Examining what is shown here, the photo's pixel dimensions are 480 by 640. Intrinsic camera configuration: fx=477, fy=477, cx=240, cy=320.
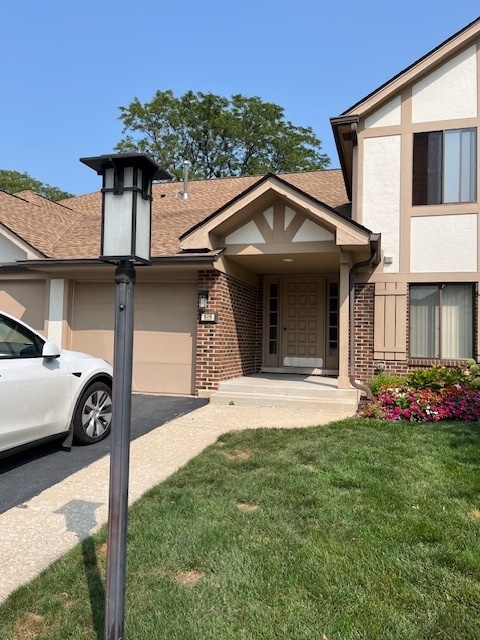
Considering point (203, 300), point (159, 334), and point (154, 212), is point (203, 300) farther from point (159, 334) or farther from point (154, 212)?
point (154, 212)

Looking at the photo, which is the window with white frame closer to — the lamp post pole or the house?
the house

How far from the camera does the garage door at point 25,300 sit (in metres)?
10.8

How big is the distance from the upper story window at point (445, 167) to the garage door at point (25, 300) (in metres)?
Result: 8.29

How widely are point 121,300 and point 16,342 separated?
3219mm

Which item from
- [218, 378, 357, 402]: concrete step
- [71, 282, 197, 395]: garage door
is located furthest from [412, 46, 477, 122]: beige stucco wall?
[71, 282, 197, 395]: garage door

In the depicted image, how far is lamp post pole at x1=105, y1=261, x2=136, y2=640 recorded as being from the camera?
2092 mm

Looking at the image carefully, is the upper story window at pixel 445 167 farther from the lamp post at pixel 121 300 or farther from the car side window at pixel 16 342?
the lamp post at pixel 121 300

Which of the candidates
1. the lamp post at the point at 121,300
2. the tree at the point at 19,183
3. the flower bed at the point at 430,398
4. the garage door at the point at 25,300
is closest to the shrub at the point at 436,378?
the flower bed at the point at 430,398

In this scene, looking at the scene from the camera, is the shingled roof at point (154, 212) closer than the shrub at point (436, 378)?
No

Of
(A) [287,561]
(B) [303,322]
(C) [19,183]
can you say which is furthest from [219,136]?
(A) [287,561]

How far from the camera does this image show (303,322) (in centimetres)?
1183

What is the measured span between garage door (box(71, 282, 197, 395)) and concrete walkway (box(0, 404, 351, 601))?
2.49 m

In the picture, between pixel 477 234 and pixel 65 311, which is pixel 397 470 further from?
pixel 65 311

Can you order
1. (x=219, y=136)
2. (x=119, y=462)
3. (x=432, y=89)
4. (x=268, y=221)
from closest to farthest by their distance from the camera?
(x=119, y=462)
(x=268, y=221)
(x=432, y=89)
(x=219, y=136)
